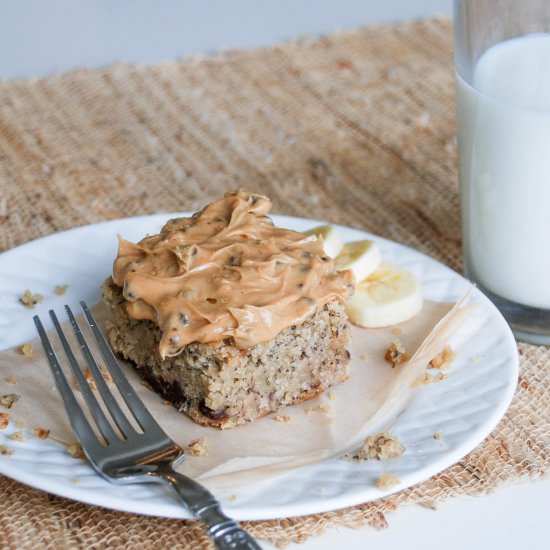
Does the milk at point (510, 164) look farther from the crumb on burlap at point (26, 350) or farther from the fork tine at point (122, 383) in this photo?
the crumb on burlap at point (26, 350)

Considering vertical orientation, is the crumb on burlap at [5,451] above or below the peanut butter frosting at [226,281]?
below

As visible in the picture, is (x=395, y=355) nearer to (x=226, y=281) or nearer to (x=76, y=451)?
(x=226, y=281)

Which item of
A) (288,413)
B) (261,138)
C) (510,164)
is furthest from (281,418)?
(261,138)

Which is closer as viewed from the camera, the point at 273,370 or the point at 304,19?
the point at 273,370

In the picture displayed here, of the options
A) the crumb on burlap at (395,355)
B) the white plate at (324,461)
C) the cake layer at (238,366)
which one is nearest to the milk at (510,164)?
the white plate at (324,461)

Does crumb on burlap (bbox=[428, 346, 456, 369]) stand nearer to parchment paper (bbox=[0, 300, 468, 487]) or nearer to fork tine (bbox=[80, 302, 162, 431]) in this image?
parchment paper (bbox=[0, 300, 468, 487])

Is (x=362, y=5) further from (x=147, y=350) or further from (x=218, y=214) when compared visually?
(x=147, y=350)

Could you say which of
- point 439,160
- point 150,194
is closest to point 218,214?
point 150,194
